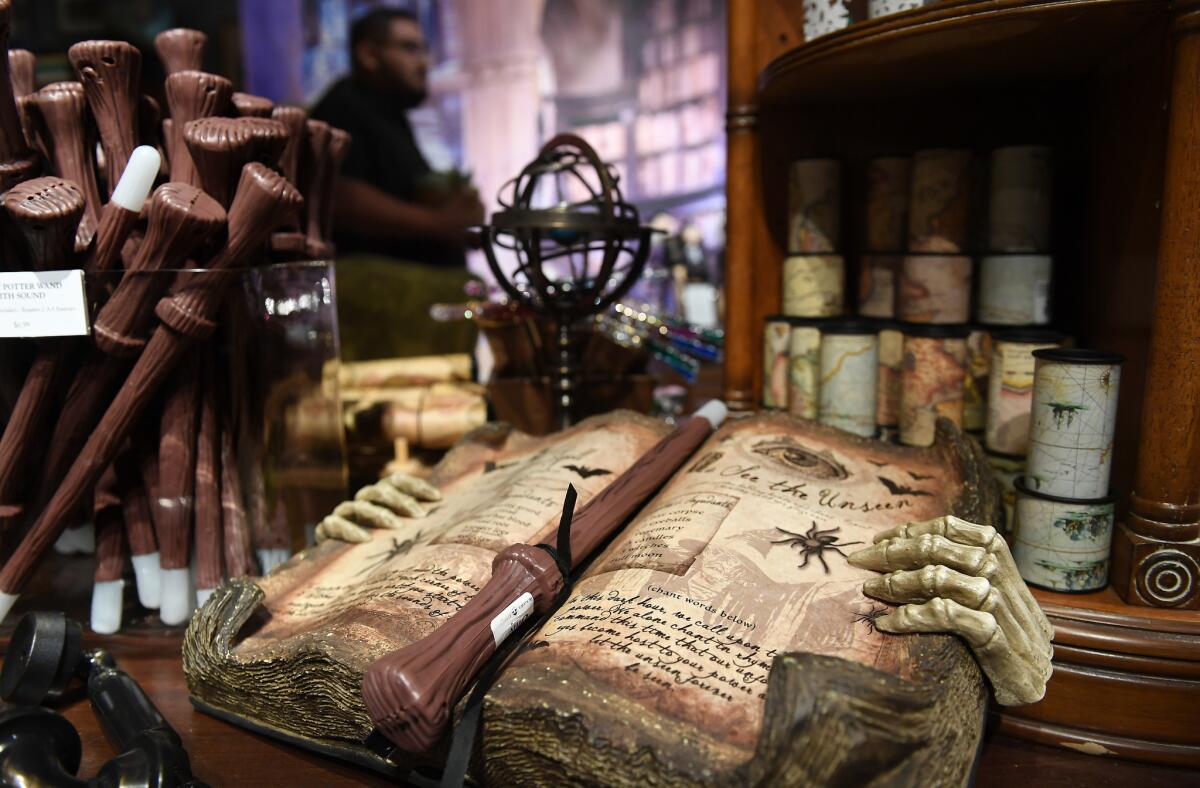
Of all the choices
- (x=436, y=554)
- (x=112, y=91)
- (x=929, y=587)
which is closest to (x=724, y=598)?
(x=929, y=587)

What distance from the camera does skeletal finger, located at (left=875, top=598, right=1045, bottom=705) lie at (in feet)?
2.26

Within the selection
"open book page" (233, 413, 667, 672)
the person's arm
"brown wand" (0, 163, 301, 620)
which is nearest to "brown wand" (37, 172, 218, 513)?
"brown wand" (0, 163, 301, 620)

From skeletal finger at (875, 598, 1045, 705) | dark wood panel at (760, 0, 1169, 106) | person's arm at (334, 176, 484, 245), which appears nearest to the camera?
skeletal finger at (875, 598, 1045, 705)

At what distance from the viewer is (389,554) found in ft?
3.35

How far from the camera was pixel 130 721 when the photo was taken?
854 millimetres

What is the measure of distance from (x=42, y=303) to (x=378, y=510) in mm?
461

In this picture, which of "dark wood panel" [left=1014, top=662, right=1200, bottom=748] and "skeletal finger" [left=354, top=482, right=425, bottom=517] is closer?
Answer: "dark wood panel" [left=1014, top=662, right=1200, bottom=748]

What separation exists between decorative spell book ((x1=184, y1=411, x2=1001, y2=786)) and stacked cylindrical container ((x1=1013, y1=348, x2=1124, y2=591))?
2.4 inches

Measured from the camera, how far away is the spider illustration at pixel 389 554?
100 cm

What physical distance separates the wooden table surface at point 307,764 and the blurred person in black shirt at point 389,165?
1.99m

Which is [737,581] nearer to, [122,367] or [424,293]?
[122,367]

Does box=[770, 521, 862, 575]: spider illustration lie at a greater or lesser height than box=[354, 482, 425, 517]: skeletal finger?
greater

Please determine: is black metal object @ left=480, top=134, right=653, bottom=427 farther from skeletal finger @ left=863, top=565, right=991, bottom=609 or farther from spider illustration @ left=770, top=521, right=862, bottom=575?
skeletal finger @ left=863, top=565, right=991, bottom=609

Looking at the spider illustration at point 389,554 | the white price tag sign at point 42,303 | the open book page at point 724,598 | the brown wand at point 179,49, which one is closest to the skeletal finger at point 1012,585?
the open book page at point 724,598
